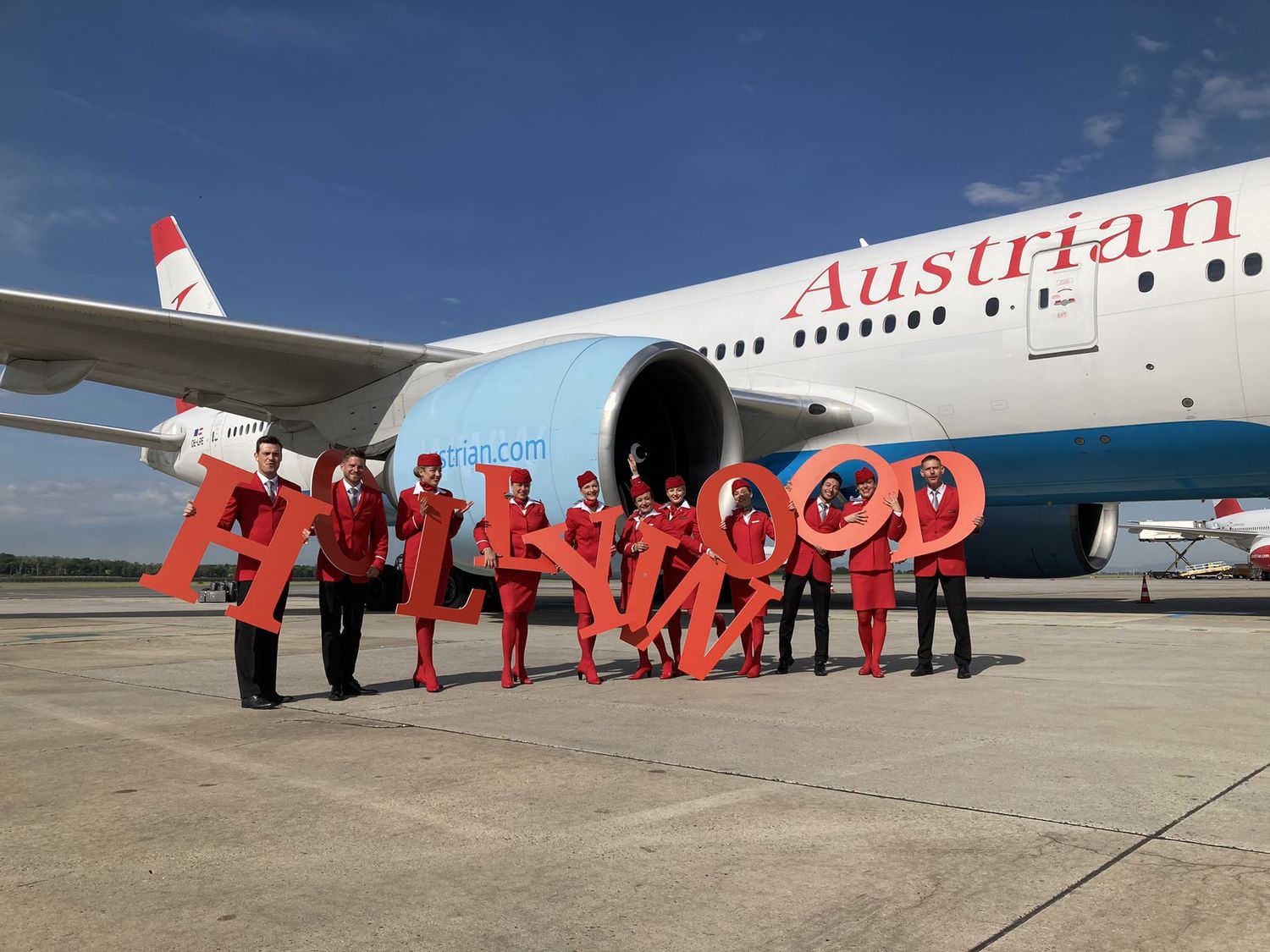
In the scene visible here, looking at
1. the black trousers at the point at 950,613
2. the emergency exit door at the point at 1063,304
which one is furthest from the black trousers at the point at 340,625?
the emergency exit door at the point at 1063,304

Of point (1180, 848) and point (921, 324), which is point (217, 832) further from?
point (921, 324)

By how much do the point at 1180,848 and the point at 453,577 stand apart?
33.8ft

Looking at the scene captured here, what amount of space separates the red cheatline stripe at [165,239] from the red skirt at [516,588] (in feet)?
52.5

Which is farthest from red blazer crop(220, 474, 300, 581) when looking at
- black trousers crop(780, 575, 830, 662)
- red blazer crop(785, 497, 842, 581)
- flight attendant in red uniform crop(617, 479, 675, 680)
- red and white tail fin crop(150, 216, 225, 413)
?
red and white tail fin crop(150, 216, 225, 413)

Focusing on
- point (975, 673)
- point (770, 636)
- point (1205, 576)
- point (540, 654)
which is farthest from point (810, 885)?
point (1205, 576)

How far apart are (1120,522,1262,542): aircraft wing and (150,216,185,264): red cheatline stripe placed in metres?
42.1

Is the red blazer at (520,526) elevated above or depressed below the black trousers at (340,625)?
above

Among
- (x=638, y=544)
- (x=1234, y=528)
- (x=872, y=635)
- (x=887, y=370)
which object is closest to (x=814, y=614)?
(x=872, y=635)

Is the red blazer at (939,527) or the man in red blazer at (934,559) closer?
the man in red blazer at (934,559)

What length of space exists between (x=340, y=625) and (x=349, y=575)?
0.30 meters

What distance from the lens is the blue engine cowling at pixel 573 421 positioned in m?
8.04

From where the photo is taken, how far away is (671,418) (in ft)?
31.5

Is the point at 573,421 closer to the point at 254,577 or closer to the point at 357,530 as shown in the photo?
the point at 357,530

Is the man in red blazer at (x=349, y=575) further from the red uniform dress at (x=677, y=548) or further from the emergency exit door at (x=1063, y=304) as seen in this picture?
the emergency exit door at (x=1063, y=304)
